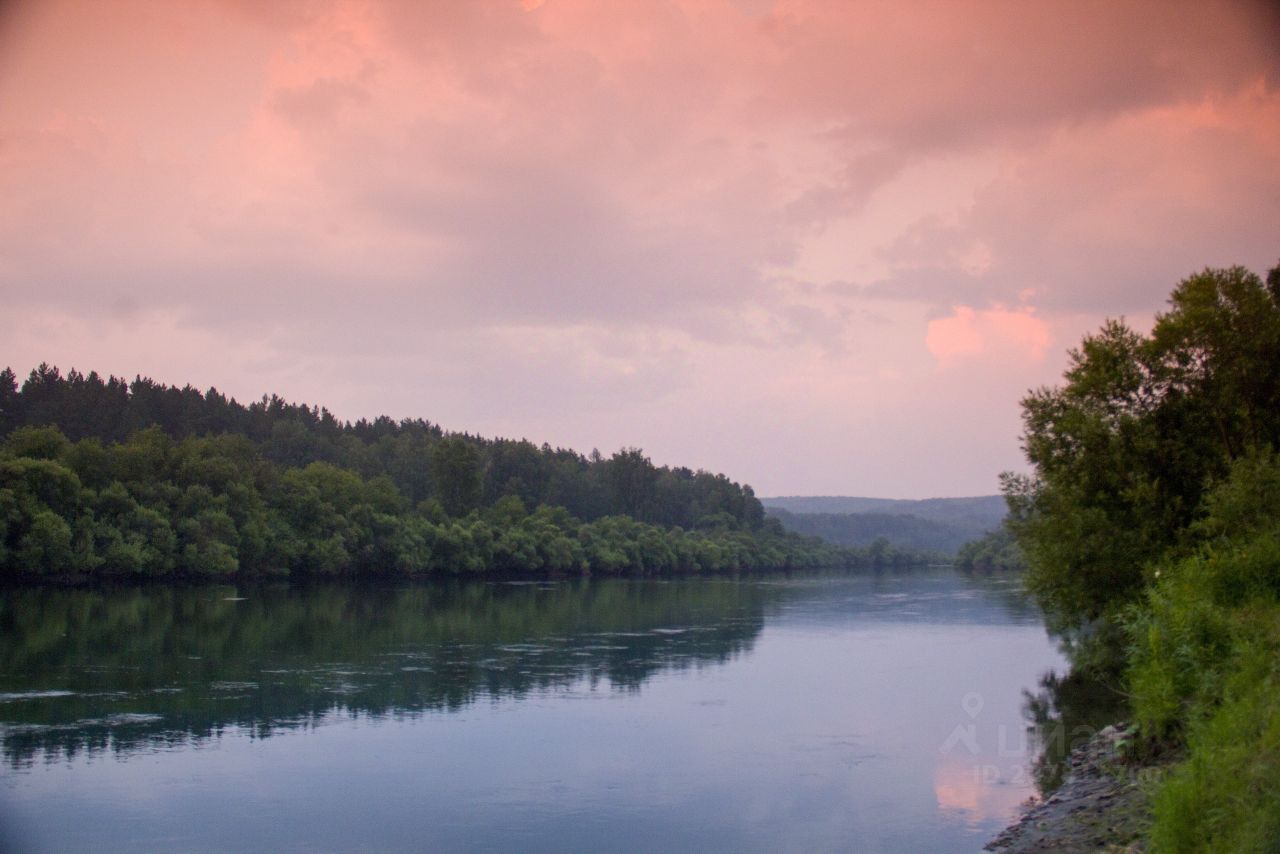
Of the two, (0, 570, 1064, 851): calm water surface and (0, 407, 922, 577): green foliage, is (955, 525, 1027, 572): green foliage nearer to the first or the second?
(0, 407, 922, 577): green foliage

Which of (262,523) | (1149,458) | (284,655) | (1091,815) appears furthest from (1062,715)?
(262,523)

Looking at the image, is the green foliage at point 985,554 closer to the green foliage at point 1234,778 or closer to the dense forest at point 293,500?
the dense forest at point 293,500

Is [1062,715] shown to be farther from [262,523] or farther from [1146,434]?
[262,523]

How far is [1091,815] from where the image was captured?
14.7 m

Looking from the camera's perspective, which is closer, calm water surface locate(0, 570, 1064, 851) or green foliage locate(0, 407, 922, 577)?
calm water surface locate(0, 570, 1064, 851)

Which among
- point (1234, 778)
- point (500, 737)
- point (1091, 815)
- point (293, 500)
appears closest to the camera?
point (1234, 778)

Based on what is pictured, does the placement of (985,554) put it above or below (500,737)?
above

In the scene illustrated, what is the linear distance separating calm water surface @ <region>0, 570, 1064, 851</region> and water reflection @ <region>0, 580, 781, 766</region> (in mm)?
159

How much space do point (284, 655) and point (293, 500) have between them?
55284mm

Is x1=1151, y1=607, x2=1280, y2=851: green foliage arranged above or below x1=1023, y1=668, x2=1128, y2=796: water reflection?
above

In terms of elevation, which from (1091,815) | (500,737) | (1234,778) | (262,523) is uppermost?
(262,523)

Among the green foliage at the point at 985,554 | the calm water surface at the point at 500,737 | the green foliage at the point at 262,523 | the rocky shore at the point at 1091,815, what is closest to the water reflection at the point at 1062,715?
the calm water surface at the point at 500,737

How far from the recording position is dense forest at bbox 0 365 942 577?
228ft

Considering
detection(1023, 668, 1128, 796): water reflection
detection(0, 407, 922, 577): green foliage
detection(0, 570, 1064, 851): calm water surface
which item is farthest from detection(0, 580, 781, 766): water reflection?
detection(1023, 668, 1128, 796): water reflection
